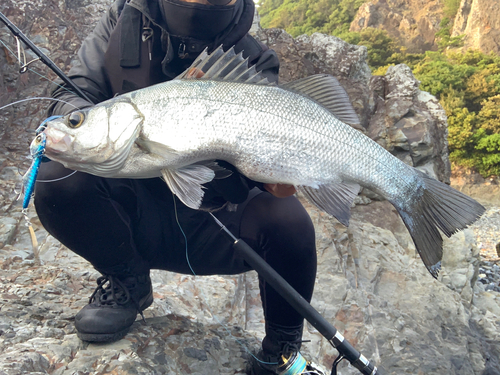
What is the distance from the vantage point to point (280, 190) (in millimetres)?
1700

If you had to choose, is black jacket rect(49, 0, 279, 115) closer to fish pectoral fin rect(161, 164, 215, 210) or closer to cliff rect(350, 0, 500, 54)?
fish pectoral fin rect(161, 164, 215, 210)

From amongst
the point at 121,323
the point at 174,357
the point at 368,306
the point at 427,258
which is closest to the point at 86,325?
the point at 121,323

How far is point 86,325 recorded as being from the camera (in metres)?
1.60

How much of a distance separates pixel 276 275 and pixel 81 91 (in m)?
1.20

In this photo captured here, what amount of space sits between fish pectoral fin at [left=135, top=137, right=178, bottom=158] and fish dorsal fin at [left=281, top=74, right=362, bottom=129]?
2.13 ft

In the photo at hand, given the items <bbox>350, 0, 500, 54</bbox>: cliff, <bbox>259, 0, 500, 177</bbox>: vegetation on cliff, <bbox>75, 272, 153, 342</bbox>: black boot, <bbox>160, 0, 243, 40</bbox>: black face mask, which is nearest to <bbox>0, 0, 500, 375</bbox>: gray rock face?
<bbox>75, 272, 153, 342</bbox>: black boot

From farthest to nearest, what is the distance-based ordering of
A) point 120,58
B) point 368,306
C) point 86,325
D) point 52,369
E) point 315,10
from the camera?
point 315,10
point 368,306
point 120,58
point 86,325
point 52,369

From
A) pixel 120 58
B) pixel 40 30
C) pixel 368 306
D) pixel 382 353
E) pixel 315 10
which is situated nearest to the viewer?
pixel 120 58

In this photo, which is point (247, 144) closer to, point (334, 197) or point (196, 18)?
point (334, 197)

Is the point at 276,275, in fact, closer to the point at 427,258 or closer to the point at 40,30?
the point at 427,258

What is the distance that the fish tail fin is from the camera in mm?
1642

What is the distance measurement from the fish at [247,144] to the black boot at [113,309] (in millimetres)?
619

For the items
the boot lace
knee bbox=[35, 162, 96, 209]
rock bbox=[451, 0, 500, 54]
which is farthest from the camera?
rock bbox=[451, 0, 500, 54]

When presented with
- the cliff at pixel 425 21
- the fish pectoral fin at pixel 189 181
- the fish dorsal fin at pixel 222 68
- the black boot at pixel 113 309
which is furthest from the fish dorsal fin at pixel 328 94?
the cliff at pixel 425 21
